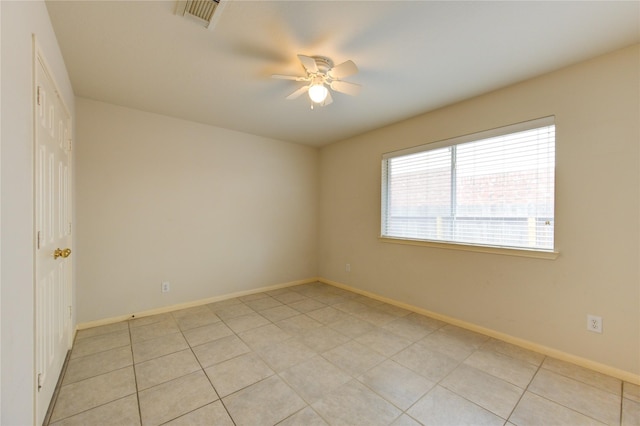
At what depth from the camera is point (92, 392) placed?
5.81ft

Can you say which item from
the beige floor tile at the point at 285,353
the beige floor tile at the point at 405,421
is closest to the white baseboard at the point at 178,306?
the beige floor tile at the point at 285,353

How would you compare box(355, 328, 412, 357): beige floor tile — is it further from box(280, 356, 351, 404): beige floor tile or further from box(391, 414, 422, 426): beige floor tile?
box(391, 414, 422, 426): beige floor tile

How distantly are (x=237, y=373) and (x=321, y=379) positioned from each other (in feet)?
2.10

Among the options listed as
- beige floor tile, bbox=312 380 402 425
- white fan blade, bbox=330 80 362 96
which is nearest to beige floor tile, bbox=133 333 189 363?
beige floor tile, bbox=312 380 402 425

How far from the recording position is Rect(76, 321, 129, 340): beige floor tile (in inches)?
102

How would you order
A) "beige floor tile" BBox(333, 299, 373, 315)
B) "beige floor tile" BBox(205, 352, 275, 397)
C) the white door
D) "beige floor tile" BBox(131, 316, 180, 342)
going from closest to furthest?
1. the white door
2. "beige floor tile" BBox(205, 352, 275, 397)
3. "beige floor tile" BBox(131, 316, 180, 342)
4. "beige floor tile" BBox(333, 299, 373, 315)

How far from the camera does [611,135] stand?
6.55 ft

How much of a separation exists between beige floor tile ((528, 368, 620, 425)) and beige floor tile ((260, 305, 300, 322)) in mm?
2263

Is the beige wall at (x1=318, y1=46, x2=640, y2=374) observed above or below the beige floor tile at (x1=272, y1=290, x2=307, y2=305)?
above

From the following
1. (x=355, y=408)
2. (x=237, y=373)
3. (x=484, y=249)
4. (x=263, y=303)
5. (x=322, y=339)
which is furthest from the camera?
(x=263, y=303)

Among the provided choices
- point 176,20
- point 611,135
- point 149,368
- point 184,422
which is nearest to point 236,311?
point 149,368

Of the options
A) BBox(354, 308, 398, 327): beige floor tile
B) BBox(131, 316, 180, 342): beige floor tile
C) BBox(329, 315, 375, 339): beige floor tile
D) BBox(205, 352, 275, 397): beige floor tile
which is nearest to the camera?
BBox(205, 352, 275, 397): beige floor tile

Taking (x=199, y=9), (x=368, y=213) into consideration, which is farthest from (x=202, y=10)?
(x=368, y=213)

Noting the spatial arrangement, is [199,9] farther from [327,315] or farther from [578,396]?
[578,396]
